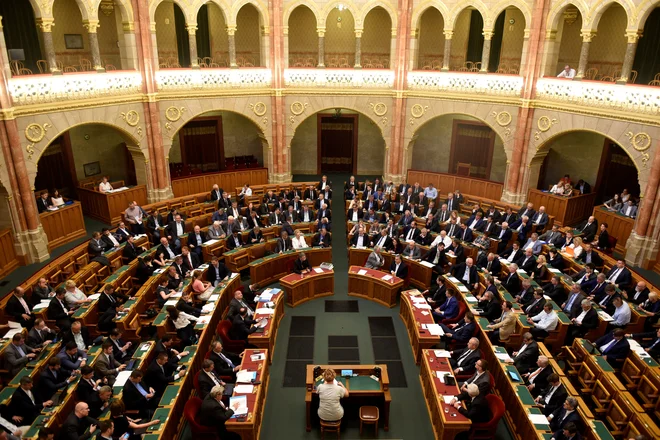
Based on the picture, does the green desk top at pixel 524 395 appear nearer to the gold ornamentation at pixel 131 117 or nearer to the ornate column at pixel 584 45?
the ornate column at pixel 584 45

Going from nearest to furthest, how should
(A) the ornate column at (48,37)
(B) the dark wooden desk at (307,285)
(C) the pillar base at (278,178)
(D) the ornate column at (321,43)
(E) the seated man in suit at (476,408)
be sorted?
(E) the seated man in suit at (476,408) < (B) the dark wooden desk at (307,285) < (A) the ornate column at (48,37) < (D) the ornate column at (321,43) < (C) the pillar base at (278,178)

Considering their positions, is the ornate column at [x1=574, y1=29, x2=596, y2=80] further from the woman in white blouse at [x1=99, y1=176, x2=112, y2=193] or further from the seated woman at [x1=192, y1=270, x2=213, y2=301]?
the woman in white blouse at [x1=99, y1=176, x2=112, y2=193]

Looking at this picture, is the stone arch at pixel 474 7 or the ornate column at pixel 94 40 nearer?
the ornate column at pixel 94 40

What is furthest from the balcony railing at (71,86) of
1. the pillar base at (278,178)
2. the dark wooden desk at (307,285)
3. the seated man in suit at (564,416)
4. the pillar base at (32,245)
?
the seated man in suit at (564,416)

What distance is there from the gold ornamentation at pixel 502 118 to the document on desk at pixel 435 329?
1073 cm

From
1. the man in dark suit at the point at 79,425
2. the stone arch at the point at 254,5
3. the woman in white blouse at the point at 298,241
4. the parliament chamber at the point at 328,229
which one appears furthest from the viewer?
the stone arch at the point at 254,5

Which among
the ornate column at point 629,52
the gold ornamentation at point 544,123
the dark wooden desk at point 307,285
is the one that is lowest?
the dark wooden desk at point 307,285

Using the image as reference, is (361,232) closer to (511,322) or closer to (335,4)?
(511,322)

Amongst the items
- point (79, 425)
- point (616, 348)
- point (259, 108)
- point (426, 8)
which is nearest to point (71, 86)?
point (259, 108)

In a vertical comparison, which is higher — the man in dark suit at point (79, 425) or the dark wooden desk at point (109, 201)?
the dark wooden desk at point (109, 201)

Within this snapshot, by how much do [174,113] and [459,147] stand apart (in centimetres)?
1306

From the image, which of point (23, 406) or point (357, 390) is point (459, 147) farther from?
point (23, 406)

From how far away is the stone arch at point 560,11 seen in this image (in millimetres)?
15930

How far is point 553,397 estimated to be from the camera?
8484 mm
